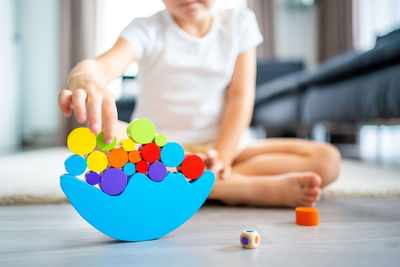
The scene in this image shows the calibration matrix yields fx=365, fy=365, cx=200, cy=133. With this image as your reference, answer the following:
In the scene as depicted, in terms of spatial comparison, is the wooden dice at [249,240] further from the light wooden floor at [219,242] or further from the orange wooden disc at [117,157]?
the orange wooden disc at [117,157]

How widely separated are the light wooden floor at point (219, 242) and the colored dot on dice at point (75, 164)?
Result: 12 centimetres

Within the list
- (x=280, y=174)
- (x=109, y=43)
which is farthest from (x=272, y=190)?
(x=109, y=43)

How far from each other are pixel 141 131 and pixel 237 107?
0.53 metres

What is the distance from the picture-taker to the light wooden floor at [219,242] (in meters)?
0.50

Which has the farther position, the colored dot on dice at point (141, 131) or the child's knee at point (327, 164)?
the child's knee at point (327, 164)

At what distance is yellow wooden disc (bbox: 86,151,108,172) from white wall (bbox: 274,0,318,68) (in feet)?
14.1

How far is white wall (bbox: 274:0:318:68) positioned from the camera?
179 inches

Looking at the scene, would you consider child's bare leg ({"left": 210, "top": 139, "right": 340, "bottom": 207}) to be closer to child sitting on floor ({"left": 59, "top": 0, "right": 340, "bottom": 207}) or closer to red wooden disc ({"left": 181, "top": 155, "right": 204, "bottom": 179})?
child sitting on floor ({"left": 59, "top": 0, "right": 340, "bottom": 207})

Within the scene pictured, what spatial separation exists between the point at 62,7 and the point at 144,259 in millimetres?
4081

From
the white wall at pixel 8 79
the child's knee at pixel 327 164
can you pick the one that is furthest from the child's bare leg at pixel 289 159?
the white wall at pixel 8 79

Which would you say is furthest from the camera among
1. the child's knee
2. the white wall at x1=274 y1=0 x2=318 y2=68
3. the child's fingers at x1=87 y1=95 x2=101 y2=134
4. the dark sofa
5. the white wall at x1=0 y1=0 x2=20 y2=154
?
the white wall at x1=274 y1=0 x2=318 y2=68

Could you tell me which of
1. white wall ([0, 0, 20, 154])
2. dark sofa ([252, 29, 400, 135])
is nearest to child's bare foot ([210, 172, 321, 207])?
dark sofa ([252, 29, 400, 135])

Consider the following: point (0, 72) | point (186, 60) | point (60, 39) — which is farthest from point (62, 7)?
point (186, 60)

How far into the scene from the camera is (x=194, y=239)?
24.0 inches
